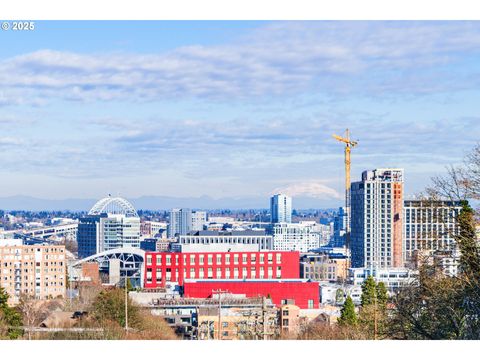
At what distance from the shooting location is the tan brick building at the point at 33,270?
22.6 m

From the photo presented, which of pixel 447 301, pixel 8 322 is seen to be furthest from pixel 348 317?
pixel 447 301

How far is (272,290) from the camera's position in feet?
66.6

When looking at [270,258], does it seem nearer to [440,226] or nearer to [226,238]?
[226,238]

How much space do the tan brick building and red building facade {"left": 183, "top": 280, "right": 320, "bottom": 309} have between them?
3328mm

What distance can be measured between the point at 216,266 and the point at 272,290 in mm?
6146

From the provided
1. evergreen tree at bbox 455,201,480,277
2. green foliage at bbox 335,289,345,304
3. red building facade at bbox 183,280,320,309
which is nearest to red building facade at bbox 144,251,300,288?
green foliage at bbox 335,289,345,304

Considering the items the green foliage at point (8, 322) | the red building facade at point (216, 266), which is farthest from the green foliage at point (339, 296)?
the green foliage at point (8, 322)

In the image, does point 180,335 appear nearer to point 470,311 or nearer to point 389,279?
point 470,311

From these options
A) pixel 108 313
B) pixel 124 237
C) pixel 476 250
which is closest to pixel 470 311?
pixel 476 250

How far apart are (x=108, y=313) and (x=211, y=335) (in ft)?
7.20

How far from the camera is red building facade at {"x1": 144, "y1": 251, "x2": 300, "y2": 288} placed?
2589 cm

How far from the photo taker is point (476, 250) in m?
5.48

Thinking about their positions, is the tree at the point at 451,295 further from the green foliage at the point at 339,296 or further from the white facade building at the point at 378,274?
the white facade building at the point at 378,274

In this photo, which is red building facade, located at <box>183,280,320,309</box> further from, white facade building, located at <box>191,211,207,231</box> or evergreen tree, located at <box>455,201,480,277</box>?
white facade building, located at <box>191,211,207,231</box>
